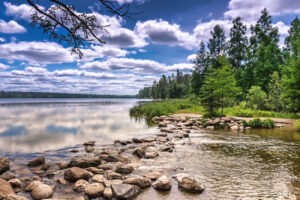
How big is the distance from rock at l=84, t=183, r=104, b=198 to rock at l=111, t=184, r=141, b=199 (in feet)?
1.00

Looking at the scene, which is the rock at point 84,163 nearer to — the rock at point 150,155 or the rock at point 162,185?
the rock at point 150,155

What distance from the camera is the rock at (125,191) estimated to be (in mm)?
4344

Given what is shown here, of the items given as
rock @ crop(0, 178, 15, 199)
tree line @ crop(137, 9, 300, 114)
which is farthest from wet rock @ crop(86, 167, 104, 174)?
tree line @ crop(137, 9, 300, 114)

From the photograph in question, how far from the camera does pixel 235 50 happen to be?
41500mm

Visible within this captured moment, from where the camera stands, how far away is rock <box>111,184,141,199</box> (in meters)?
4.34

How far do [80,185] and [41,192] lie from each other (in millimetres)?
910

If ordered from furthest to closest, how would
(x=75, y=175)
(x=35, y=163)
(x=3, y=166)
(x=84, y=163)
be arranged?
(x=35, y=163) → (x=84, y=163) → (x=3, y=166) → (x=75, y=175)

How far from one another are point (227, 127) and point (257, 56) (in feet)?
94.6

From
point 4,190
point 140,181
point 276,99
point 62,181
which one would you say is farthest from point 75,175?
point 276,99

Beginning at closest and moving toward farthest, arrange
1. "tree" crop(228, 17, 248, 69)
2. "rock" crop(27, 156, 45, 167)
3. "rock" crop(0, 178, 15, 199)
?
"rock" crop(0, 178, 15, 199)
"rock" crop(27, 156, 45, 167)
"tree" crop(228, 17, 248, 69)

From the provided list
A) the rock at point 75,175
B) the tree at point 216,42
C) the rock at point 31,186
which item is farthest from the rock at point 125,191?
the tree at point 216,42

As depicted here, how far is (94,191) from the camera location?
14.8 ft

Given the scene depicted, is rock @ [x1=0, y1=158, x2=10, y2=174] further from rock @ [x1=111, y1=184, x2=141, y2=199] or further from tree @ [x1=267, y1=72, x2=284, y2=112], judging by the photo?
tree @ [x1=267, y1=72, x2=284, y2=112]

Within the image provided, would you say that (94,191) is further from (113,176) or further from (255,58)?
(255,58)
